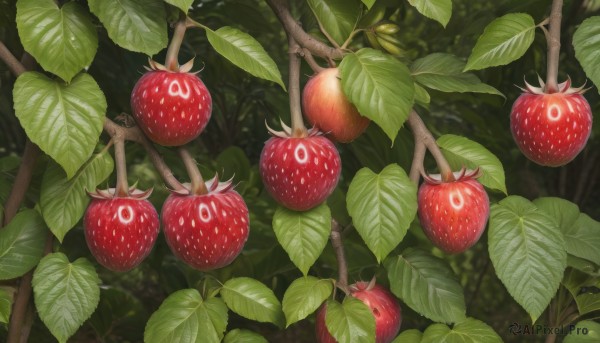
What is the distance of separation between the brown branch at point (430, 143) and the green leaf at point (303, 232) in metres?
0.10

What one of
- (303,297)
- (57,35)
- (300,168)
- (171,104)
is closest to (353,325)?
(303,297)

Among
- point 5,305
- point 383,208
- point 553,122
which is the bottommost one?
point 5,305

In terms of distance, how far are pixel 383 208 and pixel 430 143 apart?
0.08 m

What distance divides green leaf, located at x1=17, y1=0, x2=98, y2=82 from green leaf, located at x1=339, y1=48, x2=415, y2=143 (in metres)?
0.23

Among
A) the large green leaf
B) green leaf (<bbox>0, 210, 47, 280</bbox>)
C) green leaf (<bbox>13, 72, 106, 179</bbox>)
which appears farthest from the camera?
the large green leaf

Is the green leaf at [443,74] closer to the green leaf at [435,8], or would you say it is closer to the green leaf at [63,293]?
the green leaf at [435,8]

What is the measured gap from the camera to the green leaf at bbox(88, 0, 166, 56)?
2.59ft

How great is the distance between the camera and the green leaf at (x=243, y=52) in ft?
2.65

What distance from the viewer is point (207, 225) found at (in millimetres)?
787

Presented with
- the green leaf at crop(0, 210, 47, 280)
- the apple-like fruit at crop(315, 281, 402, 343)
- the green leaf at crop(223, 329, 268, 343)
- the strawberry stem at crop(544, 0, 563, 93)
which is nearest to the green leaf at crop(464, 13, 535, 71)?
the strawberry stem at crop(544, 0, 563, 93)

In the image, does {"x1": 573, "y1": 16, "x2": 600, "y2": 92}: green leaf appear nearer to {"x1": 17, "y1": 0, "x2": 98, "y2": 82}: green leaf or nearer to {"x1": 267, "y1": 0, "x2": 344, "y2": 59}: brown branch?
{"x1": 267, "y1": 0, "x2": 344, "y2": 59}: brown branch

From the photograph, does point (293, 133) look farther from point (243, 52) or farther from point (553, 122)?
point (553, 122)

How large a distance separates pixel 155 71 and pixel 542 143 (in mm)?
356

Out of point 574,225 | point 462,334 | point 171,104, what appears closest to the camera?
point 171,104
